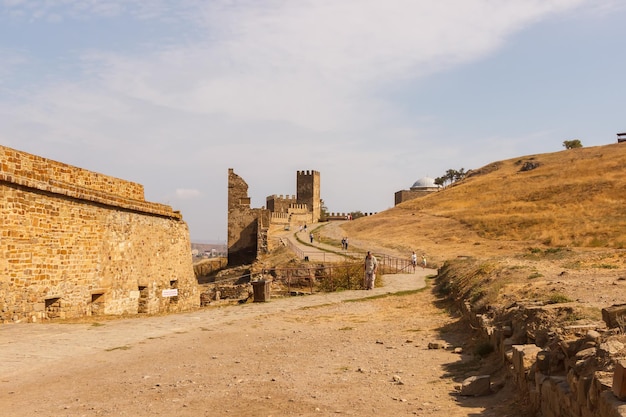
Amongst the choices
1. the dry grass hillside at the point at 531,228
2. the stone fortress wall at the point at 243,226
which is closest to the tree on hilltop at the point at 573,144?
the dry grass hillside at the point at 531,228

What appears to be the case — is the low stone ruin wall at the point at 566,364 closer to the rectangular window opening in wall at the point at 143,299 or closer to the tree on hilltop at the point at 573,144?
the rectangular window opening in wall at the point at 143,299

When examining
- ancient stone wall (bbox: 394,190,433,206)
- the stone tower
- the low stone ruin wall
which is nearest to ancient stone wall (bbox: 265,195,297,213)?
the stone tower

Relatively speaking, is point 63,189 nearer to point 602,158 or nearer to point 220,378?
point 220,378

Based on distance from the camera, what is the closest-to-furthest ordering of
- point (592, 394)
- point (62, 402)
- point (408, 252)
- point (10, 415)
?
point (592, 394) < point (10, 415) < point (62, 402) < point (408, 252)

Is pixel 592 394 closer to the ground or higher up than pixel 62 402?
higher up

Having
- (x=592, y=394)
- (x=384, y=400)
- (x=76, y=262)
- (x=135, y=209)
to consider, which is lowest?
(x=384, y=400)

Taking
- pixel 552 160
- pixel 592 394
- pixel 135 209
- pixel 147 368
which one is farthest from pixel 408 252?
pixel 552 160

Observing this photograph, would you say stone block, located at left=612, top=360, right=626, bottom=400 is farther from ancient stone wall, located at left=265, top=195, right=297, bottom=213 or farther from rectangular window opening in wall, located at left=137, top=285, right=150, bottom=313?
ancient stone wall, located at left=265, top=195, right=297, bottom=213

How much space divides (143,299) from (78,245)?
3.54m

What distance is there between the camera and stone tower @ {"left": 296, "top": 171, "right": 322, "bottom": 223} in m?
93.1

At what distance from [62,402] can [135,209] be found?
11.2 meters

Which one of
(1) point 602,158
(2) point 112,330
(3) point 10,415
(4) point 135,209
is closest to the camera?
(3) point 10,415

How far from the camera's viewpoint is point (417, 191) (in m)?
105

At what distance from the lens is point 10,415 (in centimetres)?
681
